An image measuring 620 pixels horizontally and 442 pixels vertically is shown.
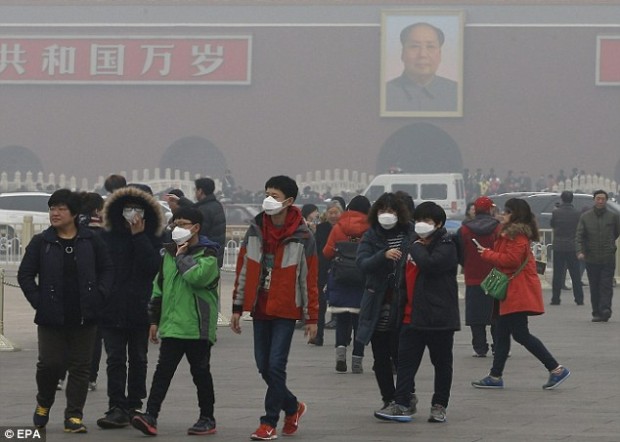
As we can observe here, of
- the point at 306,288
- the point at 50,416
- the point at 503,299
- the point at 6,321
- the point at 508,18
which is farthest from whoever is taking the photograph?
the point at 508,18

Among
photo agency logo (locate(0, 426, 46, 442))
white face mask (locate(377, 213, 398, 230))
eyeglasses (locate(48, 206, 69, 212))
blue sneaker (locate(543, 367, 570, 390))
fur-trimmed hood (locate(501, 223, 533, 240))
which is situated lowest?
photo agency logo (locate(0, 426, 46, 442))

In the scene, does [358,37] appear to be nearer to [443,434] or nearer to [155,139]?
[155,139]

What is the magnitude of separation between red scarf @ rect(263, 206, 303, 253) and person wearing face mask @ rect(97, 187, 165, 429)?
0.72 m

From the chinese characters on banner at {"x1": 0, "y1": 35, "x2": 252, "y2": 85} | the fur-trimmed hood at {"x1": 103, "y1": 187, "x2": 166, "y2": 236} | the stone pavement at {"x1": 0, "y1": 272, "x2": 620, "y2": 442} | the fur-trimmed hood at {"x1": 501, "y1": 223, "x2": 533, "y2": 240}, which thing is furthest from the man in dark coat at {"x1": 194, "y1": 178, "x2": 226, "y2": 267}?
the chinese characters on banner at {"x1": 0, "y1": 35, "x2": 252, "y2": 85}

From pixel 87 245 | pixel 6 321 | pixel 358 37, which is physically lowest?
pixel 6 321

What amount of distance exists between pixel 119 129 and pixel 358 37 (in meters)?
7.48

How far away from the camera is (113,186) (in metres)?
11.4

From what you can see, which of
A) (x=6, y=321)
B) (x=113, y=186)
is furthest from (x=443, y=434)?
(x=6, y=321)

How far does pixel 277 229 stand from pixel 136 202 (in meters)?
0.92

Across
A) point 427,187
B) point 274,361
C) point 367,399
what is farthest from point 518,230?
point 427,187

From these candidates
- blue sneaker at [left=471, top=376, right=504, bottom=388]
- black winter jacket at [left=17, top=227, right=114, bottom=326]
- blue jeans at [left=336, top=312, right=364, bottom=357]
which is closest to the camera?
black winter jacket at [left=17, top=227, right=114, bottom=326]

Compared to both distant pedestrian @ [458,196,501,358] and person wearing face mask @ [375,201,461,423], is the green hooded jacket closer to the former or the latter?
person wearing face mask @ [375,201,461,423]

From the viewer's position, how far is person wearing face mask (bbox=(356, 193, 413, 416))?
927cm

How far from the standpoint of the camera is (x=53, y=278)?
8.42 metres
